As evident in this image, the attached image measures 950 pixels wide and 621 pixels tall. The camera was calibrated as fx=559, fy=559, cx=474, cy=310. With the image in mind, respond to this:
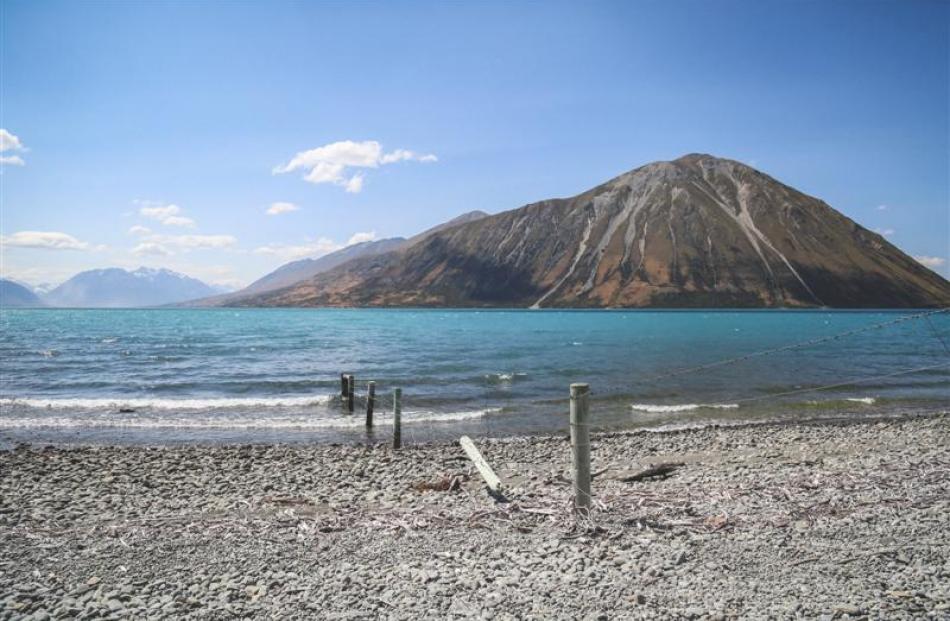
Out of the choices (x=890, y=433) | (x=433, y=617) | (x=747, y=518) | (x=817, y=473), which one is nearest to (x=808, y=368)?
(x=890, y=433)

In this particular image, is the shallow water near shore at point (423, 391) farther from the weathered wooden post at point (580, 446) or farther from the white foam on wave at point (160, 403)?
the weathered wooden post at point (580, 446)

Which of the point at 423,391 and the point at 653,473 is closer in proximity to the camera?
the point at 653,473

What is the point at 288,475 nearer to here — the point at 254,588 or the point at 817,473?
the point at 254,588

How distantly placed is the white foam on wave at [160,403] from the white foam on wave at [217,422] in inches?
90.5

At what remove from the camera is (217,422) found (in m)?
21.8

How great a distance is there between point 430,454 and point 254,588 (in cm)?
930

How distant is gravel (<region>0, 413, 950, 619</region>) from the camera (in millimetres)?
5781

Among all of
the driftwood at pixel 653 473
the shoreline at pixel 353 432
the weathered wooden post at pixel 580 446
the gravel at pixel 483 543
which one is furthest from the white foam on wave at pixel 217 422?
the weathered wooden post at pixel 580 446

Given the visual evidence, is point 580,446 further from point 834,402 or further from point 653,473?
point 834,402

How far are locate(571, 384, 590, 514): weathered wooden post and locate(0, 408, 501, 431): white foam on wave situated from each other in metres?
14.3

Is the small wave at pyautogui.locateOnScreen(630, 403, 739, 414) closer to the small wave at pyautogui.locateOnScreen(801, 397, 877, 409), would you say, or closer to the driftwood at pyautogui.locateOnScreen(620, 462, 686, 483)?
the small wave at pyautogui.locateOnScreen(801, 397, 877, 409)

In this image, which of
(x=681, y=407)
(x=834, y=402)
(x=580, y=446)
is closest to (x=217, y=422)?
(x=580, y=446)

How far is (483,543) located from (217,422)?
57.4 feet

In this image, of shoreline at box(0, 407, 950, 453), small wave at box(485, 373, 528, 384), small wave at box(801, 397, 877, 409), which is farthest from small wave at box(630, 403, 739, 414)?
small wave at box(485, 373, 528, 384)
